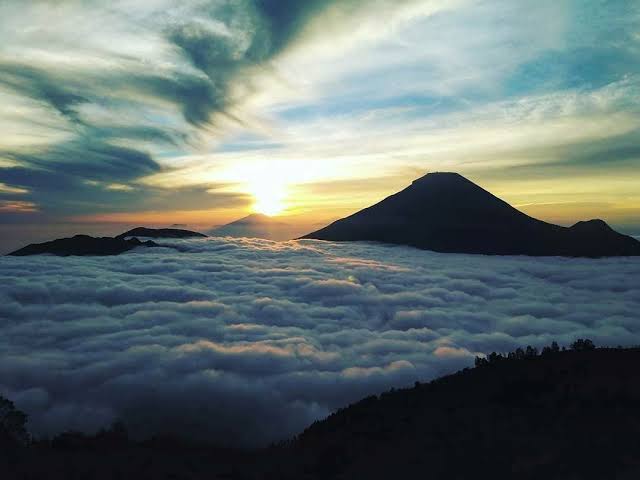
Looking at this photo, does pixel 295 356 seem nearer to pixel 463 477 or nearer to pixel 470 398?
pixel 470 398

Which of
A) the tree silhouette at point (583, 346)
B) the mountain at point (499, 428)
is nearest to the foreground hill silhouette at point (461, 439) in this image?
the mountain at point (499, 428)

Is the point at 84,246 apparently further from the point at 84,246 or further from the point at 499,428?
the point at 499,428

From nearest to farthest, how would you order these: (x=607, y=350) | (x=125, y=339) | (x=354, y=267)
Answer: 1. (x=607, y=350)
2. (x=125, y=339)
3. (x=354, y=267)

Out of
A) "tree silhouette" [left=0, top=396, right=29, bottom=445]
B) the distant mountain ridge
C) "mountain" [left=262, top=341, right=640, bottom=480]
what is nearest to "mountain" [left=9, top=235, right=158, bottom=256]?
the distant mountain ridge

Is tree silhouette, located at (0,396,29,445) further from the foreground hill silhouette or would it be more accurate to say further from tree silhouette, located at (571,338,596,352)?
tree silhouette, located at (571,338,596,352)

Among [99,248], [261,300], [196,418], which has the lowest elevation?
[196,418]

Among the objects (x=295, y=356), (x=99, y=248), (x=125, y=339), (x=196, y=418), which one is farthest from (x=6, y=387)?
(x=99, y=248)

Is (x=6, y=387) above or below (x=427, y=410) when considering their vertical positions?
below
